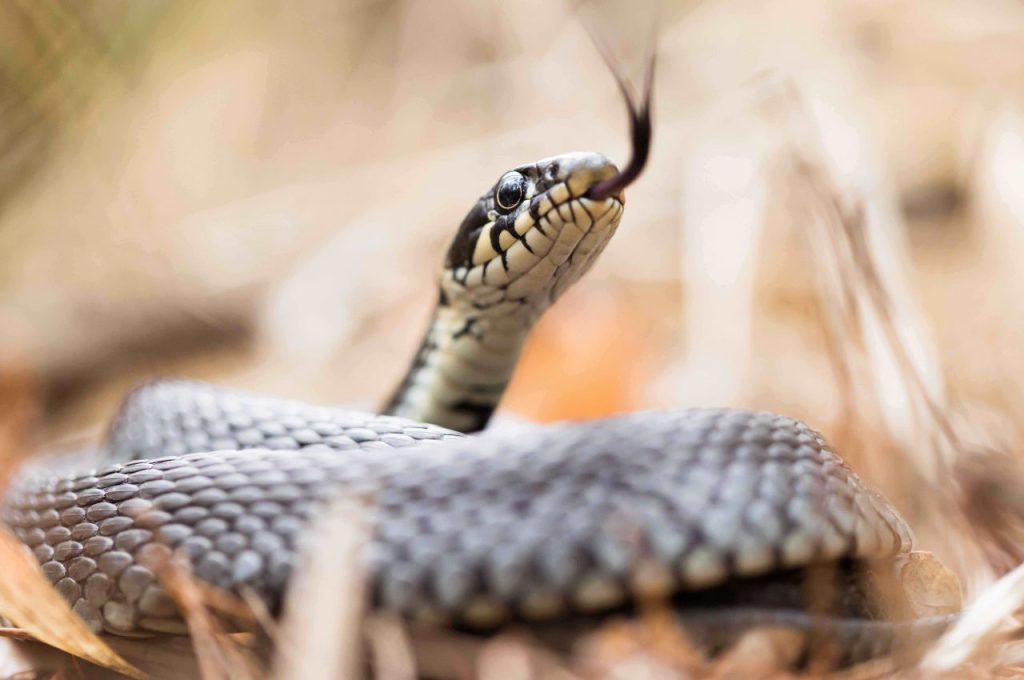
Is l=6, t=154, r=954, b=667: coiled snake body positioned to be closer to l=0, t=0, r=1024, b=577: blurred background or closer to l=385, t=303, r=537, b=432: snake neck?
l=0, t=0, r=1024, b=577: blurred background

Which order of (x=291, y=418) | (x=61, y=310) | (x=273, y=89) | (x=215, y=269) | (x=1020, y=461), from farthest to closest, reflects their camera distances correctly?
(x=273, y=89) → (x=215, y=269) → (x=61, y=310) → (x=1020, y=461) → (x=291, y=418)

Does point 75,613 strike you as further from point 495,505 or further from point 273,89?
point 273,89

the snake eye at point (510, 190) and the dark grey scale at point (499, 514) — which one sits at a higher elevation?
the snake eye at point (510, 190)

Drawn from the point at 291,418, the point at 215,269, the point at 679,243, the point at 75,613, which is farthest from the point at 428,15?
the point at 75,613

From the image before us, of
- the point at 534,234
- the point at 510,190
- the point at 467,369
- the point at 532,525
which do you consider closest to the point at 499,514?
the point at 532,525

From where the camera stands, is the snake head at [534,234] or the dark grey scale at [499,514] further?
the snake head at [534,234]

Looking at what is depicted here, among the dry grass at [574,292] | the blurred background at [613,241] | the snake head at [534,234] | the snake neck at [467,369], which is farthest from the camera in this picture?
the blurred background at [613,241]

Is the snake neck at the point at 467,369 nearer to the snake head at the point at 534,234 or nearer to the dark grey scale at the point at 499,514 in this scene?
the snake head at the point at 534,234

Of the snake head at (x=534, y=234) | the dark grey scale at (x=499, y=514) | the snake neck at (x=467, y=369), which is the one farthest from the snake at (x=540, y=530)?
the snake neck at (x=467, y=369)
